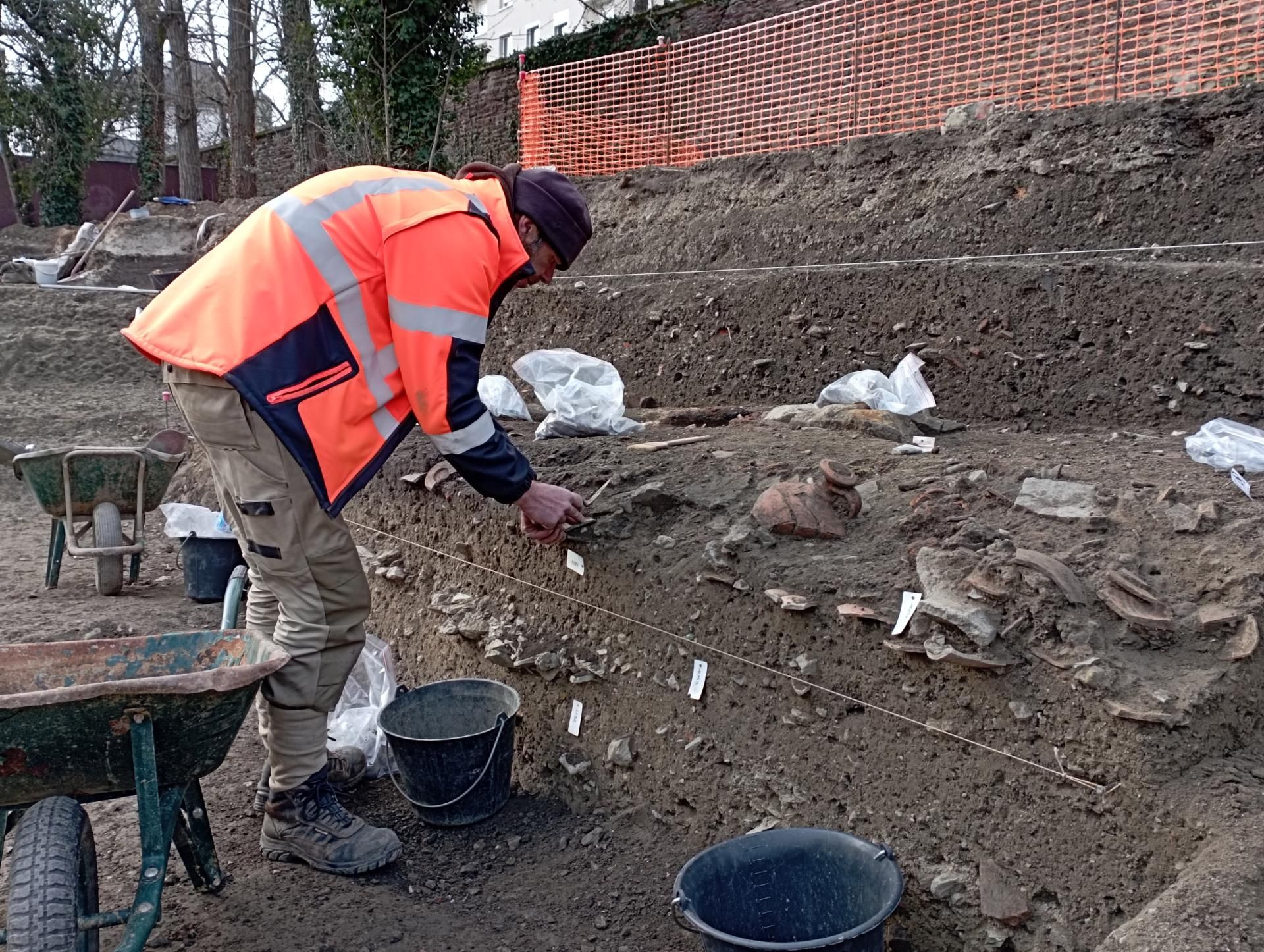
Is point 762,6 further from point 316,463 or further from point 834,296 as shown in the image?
point 316,463

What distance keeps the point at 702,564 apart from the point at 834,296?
8.77ft

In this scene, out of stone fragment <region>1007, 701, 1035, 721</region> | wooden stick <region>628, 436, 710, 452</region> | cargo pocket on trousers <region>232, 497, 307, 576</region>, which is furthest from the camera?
wooden stick <region>628, 436, 710, 452</region>

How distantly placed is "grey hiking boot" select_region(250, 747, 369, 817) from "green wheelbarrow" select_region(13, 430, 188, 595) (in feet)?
9.09

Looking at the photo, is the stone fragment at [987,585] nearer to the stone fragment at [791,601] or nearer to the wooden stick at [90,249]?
the stone fragment at [791,601]

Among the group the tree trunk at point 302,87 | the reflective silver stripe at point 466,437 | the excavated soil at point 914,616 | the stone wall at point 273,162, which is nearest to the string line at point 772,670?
the excavated soil at point 914,616

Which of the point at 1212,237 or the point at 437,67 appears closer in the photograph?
the point at 1212,237

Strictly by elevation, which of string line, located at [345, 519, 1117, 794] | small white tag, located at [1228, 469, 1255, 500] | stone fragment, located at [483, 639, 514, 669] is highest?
small white tag, located at [1228, 469, 1255, 500]

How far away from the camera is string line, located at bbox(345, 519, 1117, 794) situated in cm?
235

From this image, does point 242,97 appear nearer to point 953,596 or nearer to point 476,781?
point 476,781

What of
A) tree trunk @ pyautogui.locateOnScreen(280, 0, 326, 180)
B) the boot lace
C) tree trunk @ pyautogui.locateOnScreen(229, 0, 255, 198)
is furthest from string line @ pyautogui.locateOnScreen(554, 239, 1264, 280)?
tree trunk @ pyautogui.locateOnScreen(229, 0, 255, 198)

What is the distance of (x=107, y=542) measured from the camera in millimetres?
5758

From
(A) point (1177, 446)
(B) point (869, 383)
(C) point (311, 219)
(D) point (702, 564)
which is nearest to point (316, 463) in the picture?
(C) point (311, 219)

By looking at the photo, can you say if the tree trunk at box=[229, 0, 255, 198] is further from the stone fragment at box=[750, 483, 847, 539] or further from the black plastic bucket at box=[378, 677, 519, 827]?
the stone fragment at box=[750, 483, 847, 539]

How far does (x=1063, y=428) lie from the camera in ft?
14.8
